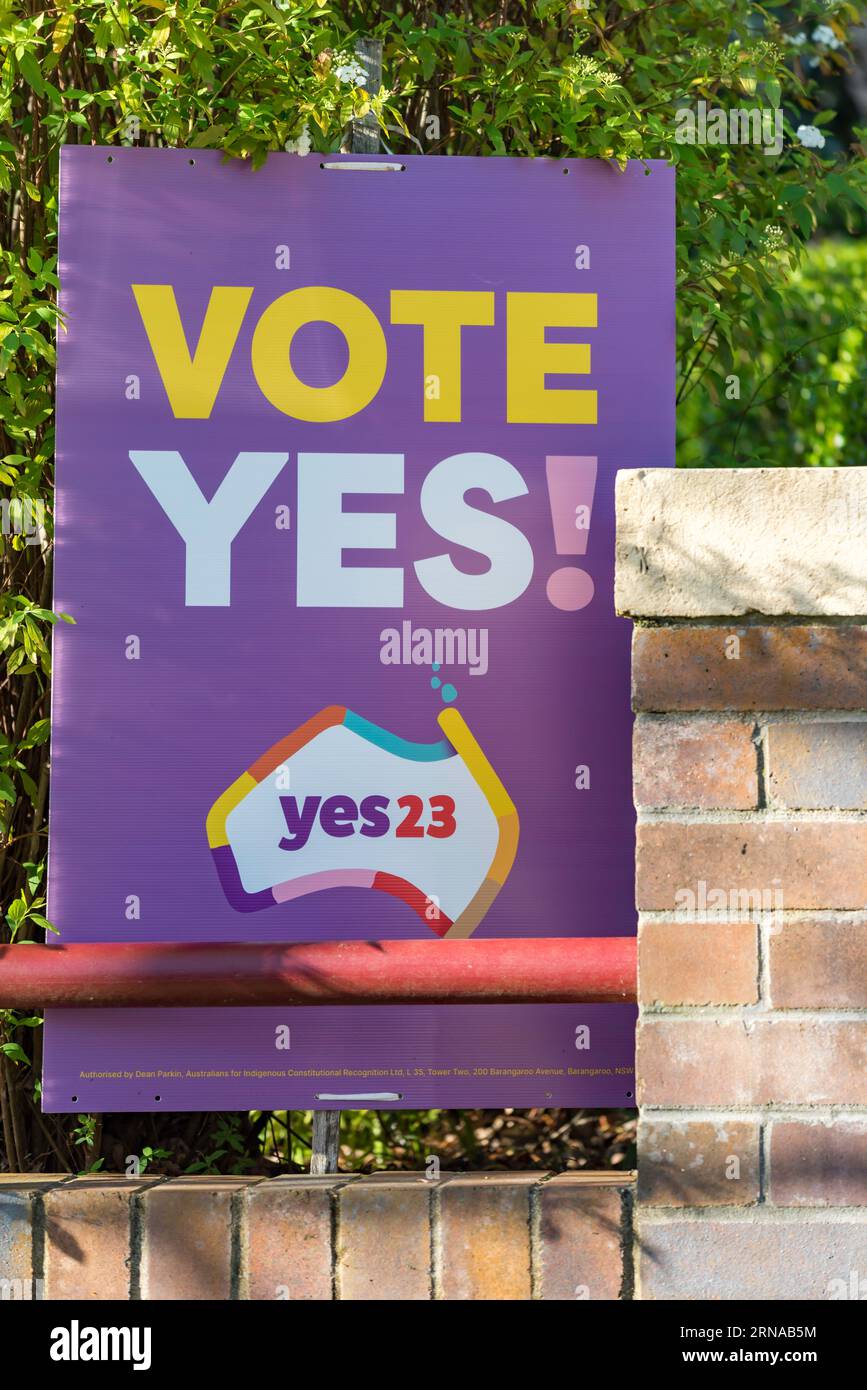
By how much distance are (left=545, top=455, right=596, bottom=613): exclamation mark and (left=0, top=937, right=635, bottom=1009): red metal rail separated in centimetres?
64

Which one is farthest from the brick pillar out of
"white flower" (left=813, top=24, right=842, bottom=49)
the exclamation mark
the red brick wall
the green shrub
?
"white flower" (left=813, top=24, right=842, bottom=49)

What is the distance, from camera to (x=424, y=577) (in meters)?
2.18

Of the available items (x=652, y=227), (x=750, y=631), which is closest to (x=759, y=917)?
(x=750, y=631)

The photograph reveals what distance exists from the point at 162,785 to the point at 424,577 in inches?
22.2

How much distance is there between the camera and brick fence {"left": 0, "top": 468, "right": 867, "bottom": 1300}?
1566 millimetres

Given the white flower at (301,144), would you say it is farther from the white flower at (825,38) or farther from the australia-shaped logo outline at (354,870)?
the white flower at (825,38)

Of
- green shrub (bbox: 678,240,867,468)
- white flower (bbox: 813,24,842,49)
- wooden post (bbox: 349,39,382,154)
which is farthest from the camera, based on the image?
green shrub (bbox: 678,240,867,468)

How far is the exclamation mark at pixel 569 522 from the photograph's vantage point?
86.6 inches

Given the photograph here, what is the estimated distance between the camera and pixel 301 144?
2.24m

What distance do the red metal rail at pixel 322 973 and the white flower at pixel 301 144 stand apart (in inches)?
53.4

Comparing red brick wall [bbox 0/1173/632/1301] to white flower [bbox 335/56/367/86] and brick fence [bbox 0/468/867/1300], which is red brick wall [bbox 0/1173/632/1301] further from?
white flower [bbox 335/56/367/86]

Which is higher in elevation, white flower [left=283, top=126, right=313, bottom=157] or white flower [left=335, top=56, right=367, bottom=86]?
white flower [left=335, top=56, right=367, bottom=86]

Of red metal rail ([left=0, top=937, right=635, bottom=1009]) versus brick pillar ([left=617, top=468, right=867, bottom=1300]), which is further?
red metal rail ([left=0, top=937, right=635, bottom=1009])

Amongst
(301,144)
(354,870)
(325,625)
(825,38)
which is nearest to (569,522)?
(325,625)
